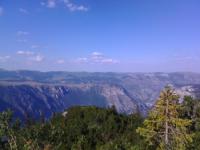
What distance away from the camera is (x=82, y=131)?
111 metres

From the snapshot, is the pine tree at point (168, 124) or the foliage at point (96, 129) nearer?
the pine tree at point (168, 124)

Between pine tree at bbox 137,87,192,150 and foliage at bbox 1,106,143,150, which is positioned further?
foliage at bbox 1,106,143,150

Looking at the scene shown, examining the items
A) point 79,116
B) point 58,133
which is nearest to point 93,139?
point 79,116

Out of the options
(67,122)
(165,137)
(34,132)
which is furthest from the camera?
(67,122)

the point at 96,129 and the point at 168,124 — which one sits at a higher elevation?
the point at 168,124

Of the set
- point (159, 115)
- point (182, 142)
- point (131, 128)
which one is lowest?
point (131, 128)

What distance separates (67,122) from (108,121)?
45.2 ft

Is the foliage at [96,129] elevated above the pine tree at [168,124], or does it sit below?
below

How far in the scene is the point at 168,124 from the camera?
4378 centimetres

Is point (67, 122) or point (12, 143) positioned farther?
point (67, 122)

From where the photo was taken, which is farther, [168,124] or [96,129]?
[96,129]

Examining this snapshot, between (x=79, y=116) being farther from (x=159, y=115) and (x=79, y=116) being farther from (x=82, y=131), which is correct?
(x=159, y=115)

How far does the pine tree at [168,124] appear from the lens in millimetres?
42312

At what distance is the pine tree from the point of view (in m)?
42.3
